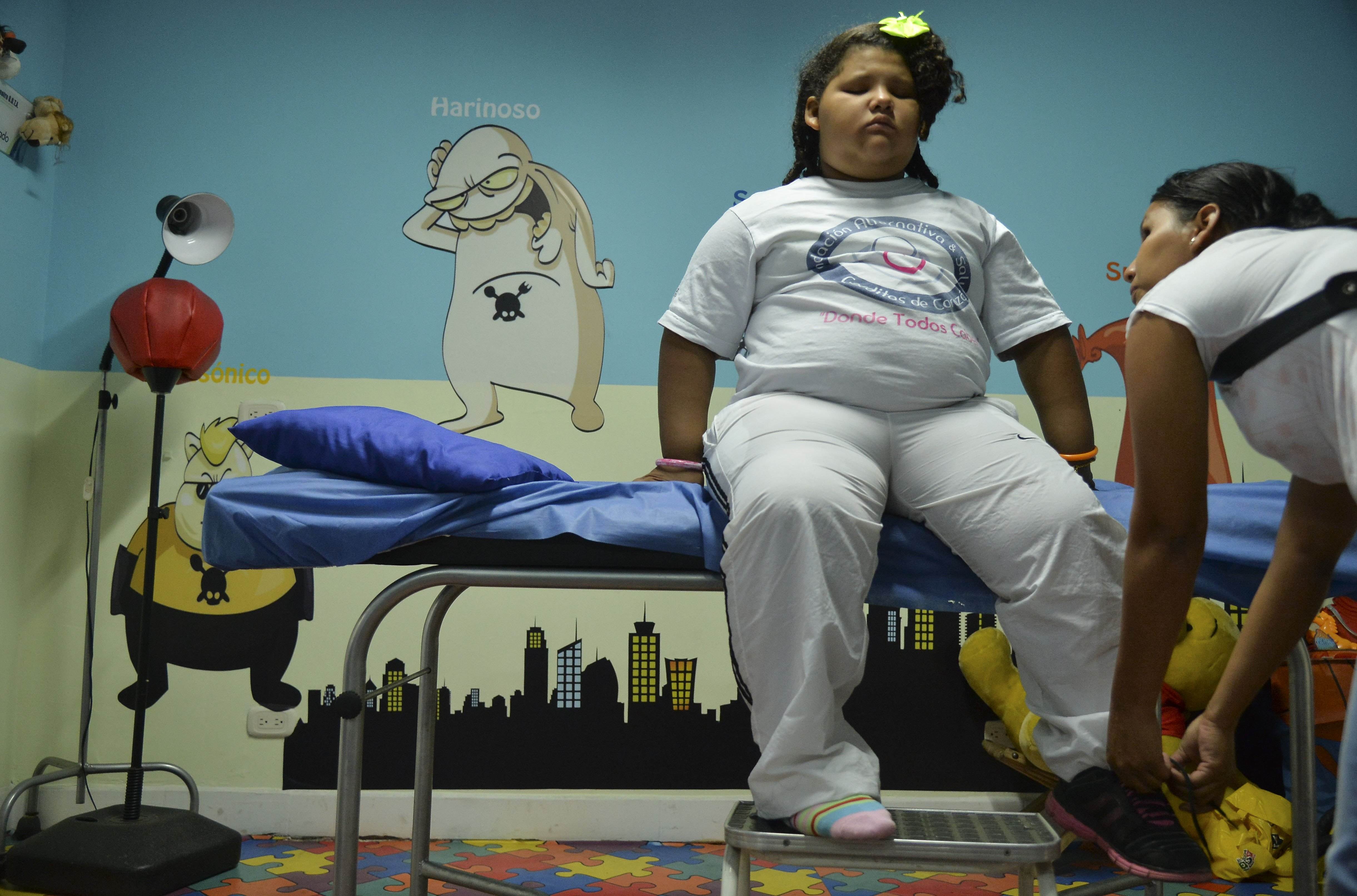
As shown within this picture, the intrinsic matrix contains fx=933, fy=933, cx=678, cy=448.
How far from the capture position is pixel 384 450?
3.80ft

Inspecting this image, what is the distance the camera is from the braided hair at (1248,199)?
877 millimetres

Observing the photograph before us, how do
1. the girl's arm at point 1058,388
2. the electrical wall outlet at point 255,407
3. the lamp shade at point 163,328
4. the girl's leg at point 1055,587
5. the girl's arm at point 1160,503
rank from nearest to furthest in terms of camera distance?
the girl's arm at point 1160,503
the girl's leg at point 1055,587
the girl's arm at point 1058,388
the lamp shade at point 163,328
the electrical wall outlet at point 255,407

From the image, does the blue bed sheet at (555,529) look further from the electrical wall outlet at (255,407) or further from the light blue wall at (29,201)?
the light blue wall at (29,201)

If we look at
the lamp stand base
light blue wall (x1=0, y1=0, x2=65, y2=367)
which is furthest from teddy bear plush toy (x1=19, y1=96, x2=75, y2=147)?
the lamp stand base

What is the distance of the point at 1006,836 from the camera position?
98cm

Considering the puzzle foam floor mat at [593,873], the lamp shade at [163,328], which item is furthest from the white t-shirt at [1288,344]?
the lamp shade at [163,328]

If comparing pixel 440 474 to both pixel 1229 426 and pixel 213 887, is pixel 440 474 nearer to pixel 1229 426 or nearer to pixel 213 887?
pixel 213 887

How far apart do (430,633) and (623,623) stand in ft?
2.54

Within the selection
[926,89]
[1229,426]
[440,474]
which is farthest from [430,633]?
[1229,426]

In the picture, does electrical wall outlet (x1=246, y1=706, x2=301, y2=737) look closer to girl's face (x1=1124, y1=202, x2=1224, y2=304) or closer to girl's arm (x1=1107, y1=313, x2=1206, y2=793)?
girl's arm (x1=1107, y1=313, x2=1206, y2=793)

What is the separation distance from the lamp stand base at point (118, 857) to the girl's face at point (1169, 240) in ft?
6.25

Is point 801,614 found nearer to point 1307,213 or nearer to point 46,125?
point 1307,213

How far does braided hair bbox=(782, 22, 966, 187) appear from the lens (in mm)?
1415


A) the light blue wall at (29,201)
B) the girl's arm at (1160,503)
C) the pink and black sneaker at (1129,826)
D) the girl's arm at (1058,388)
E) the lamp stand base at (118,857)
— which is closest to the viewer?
the girl's arm at (1160,503)
